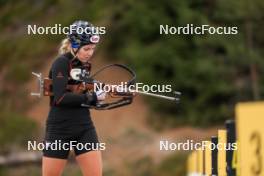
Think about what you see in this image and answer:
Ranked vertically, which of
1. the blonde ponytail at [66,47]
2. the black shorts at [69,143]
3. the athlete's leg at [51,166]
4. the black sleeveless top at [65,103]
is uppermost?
the blonde ponytail at [66,47]

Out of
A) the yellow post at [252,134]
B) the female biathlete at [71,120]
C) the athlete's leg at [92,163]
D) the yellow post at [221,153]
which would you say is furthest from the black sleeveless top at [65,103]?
the yellow post at [252,134]

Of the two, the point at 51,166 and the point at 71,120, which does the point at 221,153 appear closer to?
the point at 71,120

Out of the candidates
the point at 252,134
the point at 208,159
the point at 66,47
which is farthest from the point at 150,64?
the point at 252,134

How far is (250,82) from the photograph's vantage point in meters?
24.9

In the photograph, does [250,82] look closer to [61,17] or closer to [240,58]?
[240,58]

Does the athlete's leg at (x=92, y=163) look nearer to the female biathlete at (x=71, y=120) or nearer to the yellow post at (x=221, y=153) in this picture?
the female biathlete at (x=71, y=120)

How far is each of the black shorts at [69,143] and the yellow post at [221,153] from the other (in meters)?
1.16

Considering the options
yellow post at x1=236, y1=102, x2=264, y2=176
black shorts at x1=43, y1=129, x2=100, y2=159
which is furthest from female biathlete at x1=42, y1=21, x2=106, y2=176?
yellow post at x1=236, y1=102, x2=264, y2=176

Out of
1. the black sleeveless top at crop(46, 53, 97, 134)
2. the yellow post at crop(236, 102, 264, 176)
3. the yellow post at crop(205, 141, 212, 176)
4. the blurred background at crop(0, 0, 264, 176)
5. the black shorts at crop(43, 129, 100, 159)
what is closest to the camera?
the yellow post at crop(236, 102, 264, 176)

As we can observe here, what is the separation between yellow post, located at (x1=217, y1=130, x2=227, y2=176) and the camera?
824 centimetres

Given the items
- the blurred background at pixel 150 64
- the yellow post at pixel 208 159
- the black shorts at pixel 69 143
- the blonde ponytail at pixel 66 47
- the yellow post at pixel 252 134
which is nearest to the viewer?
the yellow post at pixel 252 134

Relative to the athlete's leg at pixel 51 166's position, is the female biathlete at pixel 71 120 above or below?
above

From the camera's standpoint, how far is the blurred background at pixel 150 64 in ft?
76.6

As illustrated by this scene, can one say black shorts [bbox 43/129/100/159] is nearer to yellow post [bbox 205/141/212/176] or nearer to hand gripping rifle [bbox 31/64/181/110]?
hand gripping rifle [bbox 31/64/181/110]
